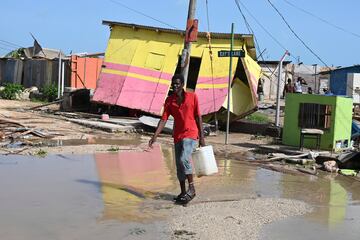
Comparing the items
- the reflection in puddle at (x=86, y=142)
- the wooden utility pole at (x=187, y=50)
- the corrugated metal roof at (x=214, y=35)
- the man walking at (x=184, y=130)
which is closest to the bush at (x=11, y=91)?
the corrugated metal roof at (x=214, y=35)

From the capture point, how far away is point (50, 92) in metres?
27.3

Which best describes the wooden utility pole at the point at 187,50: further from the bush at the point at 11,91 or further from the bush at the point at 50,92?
the bush at the point at 11,91

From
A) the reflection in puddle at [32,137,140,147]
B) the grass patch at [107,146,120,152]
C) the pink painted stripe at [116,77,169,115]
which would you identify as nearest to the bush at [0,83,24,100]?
the pink painted stripe at [116,77,169,115]

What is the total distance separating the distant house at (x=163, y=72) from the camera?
1873 centimetres

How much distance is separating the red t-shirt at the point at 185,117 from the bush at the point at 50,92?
20837 millimetres

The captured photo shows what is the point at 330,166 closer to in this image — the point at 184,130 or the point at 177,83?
the point at 184,130

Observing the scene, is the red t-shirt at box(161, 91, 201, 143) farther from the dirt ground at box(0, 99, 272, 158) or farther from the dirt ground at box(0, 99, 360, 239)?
the dirt ground at box(0, 99, 272, 158)

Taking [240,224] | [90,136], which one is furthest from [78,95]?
[240,224]

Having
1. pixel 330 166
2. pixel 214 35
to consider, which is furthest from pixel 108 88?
pixel 330 166

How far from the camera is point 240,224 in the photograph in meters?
5.95

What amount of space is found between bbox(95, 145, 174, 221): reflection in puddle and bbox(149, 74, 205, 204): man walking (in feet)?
1.22

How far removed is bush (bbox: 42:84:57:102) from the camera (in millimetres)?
27094

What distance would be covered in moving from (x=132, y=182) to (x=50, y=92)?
789 inches

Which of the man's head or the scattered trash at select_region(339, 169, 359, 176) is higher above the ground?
the man's head
